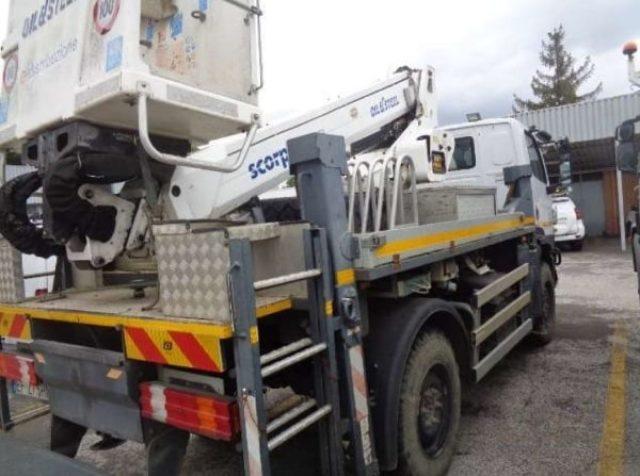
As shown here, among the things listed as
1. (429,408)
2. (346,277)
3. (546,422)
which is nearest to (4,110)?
(346,277)

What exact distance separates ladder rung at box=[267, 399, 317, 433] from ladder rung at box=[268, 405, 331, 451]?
1.4 inches

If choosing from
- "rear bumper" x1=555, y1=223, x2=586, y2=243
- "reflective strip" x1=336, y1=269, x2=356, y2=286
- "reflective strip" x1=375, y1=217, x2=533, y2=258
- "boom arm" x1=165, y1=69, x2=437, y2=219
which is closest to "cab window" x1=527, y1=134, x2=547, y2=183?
"reflective strip" x1=375, y1=217, x2=533, y2=258

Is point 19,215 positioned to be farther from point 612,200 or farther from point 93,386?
point 612,200

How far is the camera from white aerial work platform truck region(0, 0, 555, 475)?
2.34 m

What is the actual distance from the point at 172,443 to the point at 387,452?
1104mm

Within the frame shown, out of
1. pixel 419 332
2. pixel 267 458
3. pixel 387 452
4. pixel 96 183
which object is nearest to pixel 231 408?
pixel 267 458

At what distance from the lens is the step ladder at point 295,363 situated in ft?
6.93

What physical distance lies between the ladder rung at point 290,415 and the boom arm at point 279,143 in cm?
130

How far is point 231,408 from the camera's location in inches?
88.6

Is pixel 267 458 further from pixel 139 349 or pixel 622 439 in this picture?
pixel 622 439

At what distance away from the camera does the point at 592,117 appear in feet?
53.4

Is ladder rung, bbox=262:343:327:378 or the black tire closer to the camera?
ladder rung, bbox=262:343:327:378

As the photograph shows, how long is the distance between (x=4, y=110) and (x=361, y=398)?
274 centimetres

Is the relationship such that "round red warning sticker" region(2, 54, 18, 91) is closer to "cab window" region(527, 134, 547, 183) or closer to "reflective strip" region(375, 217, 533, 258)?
"reflective strip" region(375, 217, 533, 258)
